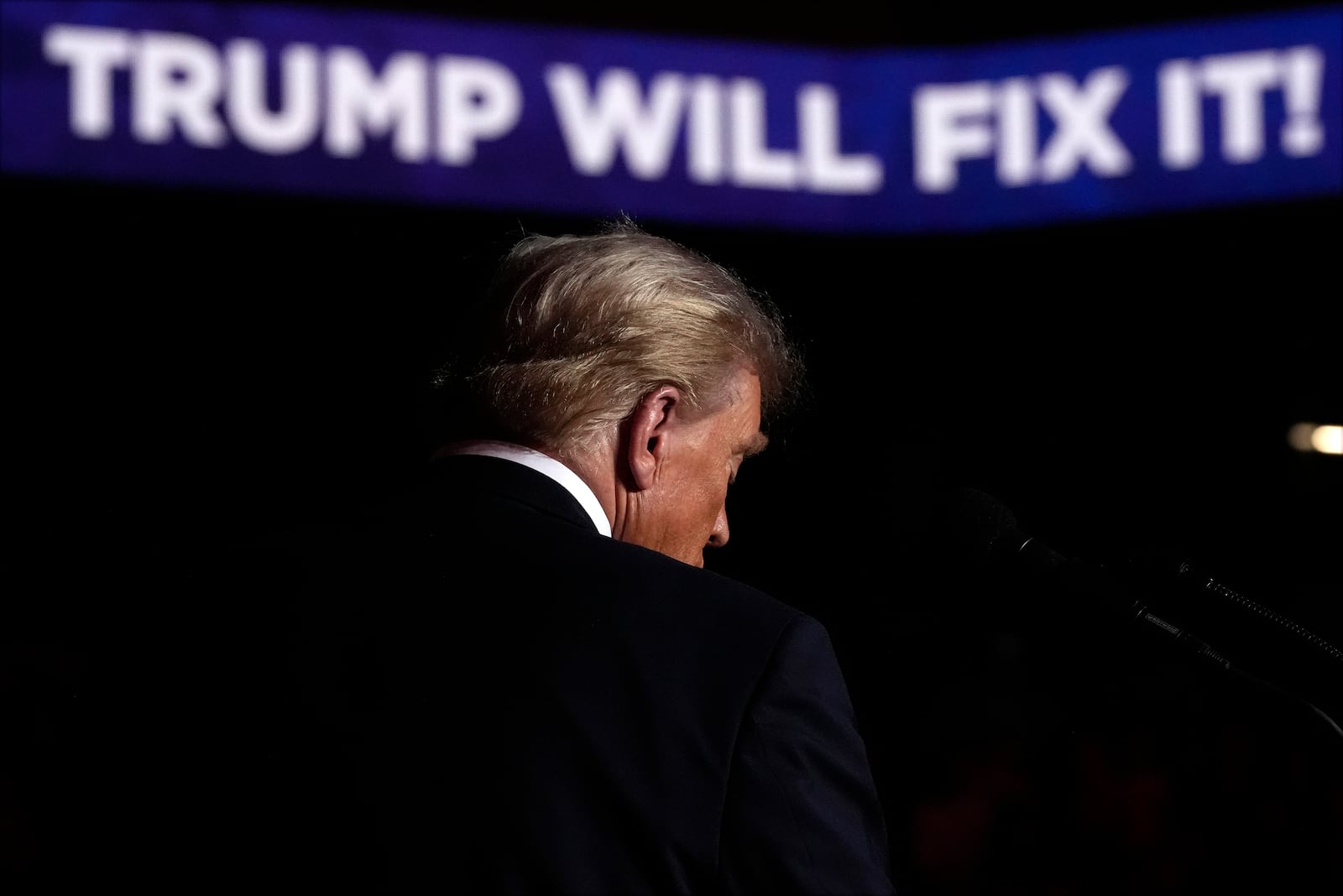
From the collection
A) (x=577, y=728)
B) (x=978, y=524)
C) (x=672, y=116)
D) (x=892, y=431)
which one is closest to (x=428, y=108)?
(x=672, y=116)

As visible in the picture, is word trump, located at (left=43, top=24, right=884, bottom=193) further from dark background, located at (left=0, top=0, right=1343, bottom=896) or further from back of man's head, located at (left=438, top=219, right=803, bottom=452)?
back of man's head, located at (left=438, top=219, right=803, bottom=452)

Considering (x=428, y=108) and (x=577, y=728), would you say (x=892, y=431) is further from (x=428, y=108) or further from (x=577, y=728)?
(x=577, y=728)

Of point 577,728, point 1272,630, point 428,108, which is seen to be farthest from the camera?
point 428,108

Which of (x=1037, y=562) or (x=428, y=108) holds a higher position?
(x=428, y=108)

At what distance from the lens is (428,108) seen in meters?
3.51

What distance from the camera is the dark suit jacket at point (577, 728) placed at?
970 millimetres

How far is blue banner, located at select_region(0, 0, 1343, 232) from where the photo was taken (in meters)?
3.30

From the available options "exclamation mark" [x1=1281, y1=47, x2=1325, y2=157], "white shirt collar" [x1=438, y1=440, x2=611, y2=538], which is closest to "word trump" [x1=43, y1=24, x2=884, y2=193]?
"exclamation mark" [x1=1281, y1=47, x2=1325, y2=157]

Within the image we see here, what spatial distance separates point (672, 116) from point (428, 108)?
654 mm

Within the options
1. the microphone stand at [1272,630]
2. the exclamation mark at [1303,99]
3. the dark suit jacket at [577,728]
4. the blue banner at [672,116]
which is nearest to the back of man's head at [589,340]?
the dark suit jacket at [577,728]

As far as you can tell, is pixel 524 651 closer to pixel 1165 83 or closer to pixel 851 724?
pixel 851 724

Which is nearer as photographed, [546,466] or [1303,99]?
[546,466]

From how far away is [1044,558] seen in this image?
3.91ft

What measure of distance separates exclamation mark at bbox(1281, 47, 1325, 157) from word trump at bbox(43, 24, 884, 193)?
107 cm
